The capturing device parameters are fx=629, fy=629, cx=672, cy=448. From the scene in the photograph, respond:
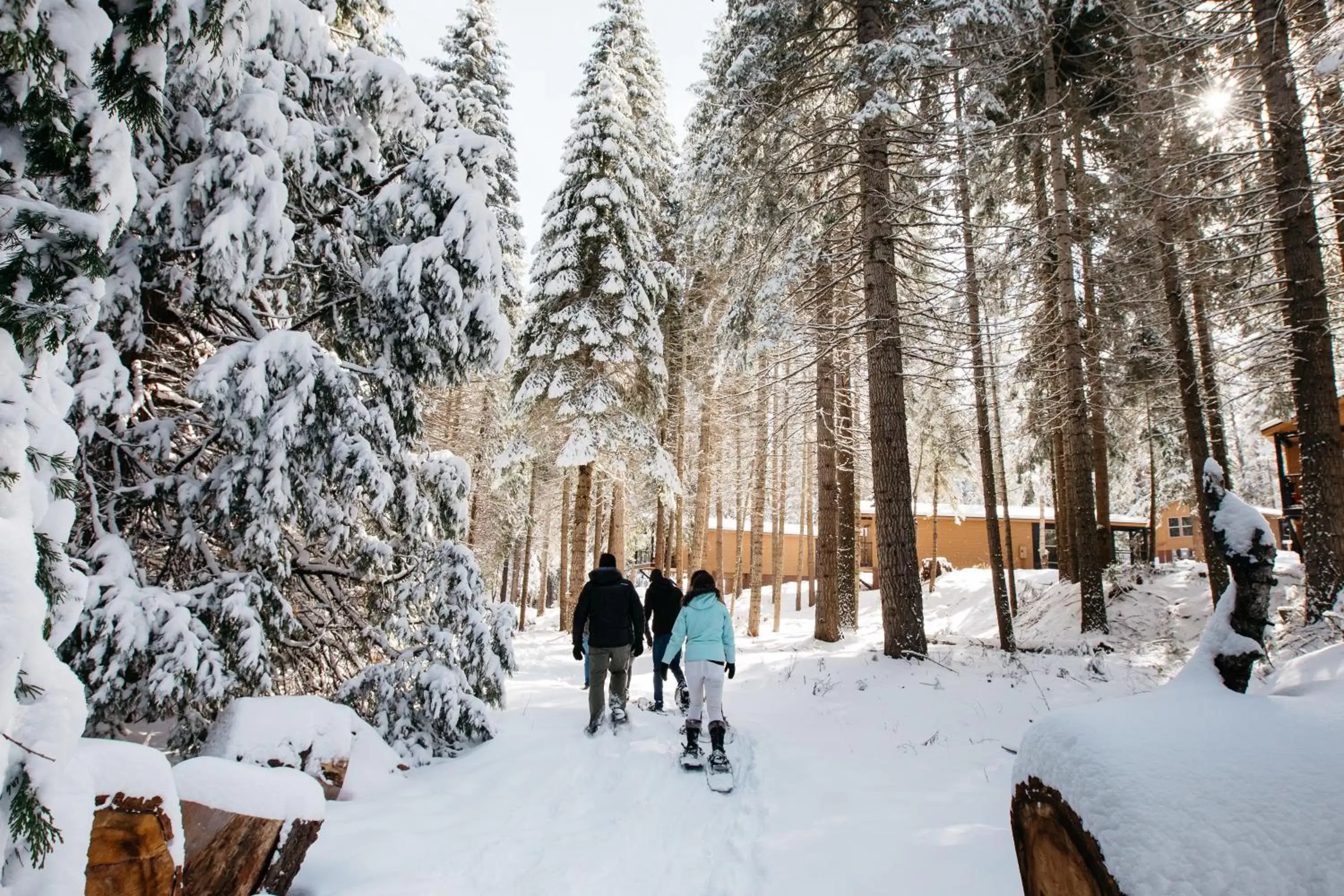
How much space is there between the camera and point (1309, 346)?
7.77m

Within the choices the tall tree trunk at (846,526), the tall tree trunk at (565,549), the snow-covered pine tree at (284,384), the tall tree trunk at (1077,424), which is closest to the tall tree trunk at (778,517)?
the tall tree trunk at (846,526)

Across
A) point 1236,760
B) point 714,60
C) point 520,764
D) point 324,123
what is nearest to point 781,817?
point 520,764

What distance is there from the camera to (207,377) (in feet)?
15.0

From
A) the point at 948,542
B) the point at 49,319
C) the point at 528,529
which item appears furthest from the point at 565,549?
the point at 948,542

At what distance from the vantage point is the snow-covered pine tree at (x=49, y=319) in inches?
72.1

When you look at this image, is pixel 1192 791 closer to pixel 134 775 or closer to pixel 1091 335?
pixel 134 775

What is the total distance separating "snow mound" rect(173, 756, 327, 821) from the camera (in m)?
3.04

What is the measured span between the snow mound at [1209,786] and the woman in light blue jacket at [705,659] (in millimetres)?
3949

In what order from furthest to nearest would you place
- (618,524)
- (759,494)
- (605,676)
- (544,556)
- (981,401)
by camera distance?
Result: (544,556) → (618,524) → (759,494) → (981,401) → (605,676)

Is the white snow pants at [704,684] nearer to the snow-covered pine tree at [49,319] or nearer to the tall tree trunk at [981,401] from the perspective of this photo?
the snow-covered pine tree at [49,319]

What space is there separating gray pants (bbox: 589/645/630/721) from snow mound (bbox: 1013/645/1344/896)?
211 inches

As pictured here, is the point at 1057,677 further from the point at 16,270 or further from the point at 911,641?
the point at 16,270

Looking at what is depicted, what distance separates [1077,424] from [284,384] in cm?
1254

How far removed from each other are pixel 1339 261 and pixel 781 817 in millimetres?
13980
